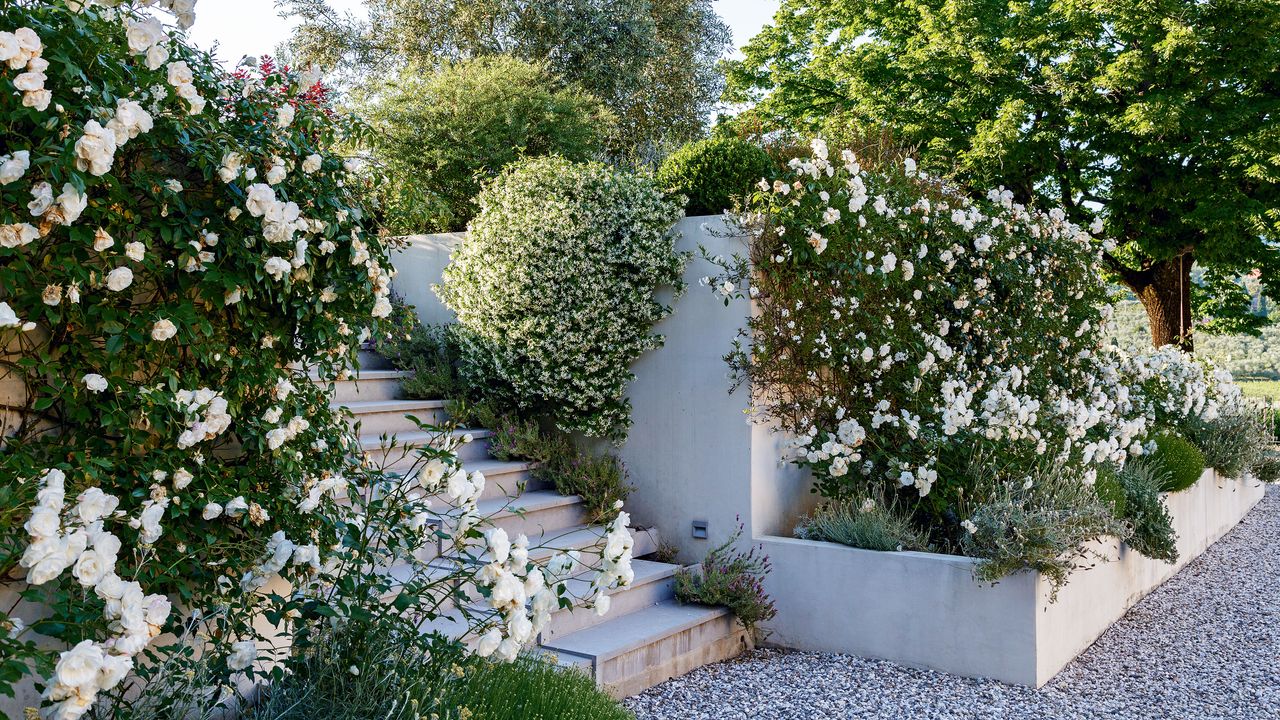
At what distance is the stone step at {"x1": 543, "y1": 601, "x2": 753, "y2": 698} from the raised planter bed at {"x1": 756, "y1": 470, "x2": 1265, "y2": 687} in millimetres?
423

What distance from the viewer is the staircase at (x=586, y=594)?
411 centimetres

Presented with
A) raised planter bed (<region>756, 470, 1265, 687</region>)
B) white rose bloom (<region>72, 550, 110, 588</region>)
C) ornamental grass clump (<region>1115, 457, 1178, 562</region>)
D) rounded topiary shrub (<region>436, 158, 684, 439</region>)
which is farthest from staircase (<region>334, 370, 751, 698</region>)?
ornamental grass clump (<region>1115, 457, 1178, 562</region>)

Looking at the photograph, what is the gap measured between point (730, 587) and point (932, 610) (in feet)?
3.45

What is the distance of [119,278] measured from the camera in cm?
232

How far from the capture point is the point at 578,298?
5430 mm

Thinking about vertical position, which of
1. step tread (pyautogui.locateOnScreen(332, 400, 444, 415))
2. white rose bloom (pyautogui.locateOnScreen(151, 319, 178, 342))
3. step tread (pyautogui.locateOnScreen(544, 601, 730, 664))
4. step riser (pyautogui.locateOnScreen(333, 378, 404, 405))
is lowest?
step tread (pyautogui.locateOnScreen(544, 601, 730, 664))

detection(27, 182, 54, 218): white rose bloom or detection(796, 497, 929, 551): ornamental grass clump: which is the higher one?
detection(27, 182, 54, 218): white rose bloom

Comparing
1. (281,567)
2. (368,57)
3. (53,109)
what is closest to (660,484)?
(281,567)

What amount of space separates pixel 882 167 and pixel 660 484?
275 centimetres

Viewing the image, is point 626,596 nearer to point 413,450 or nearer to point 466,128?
point 413,450

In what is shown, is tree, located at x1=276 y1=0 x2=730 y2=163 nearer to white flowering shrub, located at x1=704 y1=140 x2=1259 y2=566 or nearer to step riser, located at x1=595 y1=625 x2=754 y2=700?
white flowering shrub, located at x1=704 y1=140 x2=1259 y2=566

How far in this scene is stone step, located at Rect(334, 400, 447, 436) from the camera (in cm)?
559

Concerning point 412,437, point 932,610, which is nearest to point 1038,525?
point 932,610

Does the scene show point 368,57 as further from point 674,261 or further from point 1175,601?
point 1175,601
